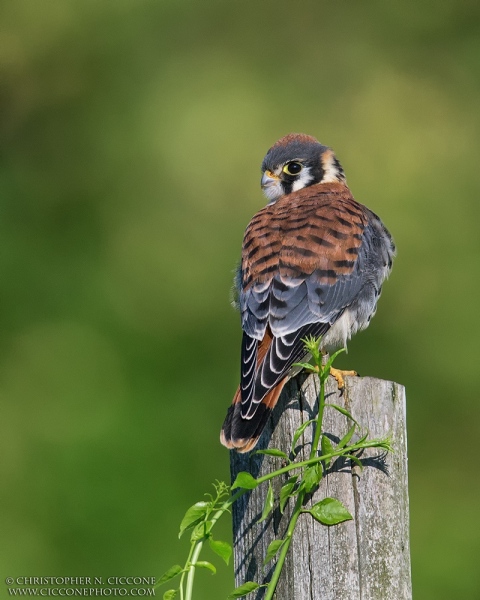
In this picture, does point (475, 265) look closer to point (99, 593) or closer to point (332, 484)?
point (99, 593)

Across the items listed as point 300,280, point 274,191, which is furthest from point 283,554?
point 274,191

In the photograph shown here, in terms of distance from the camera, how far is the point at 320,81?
5.93 m

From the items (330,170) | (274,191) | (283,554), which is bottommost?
(283,554)

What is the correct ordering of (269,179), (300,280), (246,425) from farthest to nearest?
(269,179)
(300,280)
(246,425)

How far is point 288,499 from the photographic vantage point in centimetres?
217

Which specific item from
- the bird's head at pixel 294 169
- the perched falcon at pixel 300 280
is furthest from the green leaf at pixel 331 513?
the bird's head at pixel 294 169

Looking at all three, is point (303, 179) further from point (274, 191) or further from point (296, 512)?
point (296, 512)

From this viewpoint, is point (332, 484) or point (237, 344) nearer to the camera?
point (332, 484)

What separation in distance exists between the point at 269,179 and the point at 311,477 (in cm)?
223

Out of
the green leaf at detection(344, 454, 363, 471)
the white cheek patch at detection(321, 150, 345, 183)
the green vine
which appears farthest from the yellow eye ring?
the green leaf at detection(344, 454, 363, 471)

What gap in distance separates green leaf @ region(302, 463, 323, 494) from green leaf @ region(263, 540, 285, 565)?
4.9 inches

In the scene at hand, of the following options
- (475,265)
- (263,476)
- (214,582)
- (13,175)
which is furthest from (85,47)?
(263,476)

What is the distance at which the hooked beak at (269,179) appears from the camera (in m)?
4.17

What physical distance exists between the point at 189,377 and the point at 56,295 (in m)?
0.90
